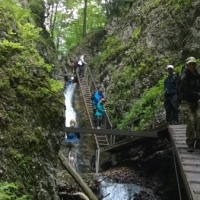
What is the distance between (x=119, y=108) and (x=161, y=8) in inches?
299

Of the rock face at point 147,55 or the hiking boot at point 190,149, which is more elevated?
the rock face at point 147,55

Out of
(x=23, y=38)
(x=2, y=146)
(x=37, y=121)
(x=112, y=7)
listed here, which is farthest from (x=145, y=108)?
(x=112, y=7)

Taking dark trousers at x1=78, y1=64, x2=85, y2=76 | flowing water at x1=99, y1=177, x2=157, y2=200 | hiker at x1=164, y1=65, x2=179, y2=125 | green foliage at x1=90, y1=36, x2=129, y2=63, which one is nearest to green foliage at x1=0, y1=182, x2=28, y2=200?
flowing water at x1=99, y1=177, x2=157, y2=200

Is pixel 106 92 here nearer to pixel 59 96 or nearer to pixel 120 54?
pixel 120 54

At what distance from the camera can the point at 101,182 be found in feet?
37.8

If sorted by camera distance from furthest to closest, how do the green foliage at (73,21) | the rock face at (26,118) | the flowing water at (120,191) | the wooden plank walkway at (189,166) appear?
the green foliage at (73,21) → the flowing water at (120,191) → the wooden plank walkway at (189,166) → the rock face at (26,118)

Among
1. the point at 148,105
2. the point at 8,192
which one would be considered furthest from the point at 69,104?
the point at 8,192

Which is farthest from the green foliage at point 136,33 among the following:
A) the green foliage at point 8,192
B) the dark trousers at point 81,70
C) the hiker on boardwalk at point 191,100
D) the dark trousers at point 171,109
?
the green foliage at point 8,192

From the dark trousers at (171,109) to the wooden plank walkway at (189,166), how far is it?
9.02ft

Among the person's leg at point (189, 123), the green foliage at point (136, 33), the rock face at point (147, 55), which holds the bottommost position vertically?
the person's leg at point (189, 123)

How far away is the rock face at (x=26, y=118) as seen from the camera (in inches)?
180

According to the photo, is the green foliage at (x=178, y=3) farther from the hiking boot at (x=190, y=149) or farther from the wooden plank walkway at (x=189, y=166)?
the hiking boot at (x=190, y=149)

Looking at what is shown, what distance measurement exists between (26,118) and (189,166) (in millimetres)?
2984

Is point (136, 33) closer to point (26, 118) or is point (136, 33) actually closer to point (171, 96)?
point (171, 96)
